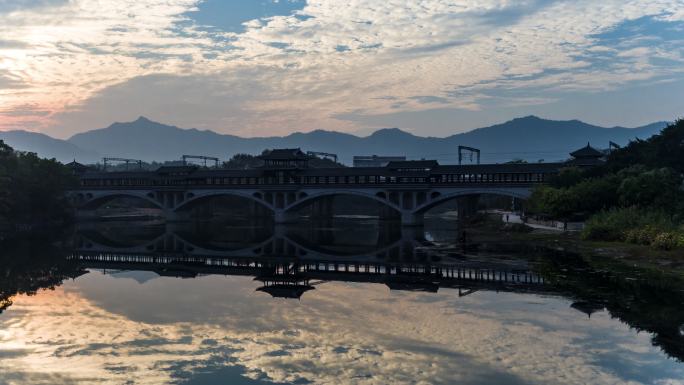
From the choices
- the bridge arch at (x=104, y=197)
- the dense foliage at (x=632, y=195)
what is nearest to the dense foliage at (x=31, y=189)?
the bridge arch at (x=104, y=197)

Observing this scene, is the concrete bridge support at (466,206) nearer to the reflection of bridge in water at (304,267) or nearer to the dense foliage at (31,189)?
the reflection of bridge in water at (304,267)

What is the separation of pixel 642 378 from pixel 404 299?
1422 centimetres

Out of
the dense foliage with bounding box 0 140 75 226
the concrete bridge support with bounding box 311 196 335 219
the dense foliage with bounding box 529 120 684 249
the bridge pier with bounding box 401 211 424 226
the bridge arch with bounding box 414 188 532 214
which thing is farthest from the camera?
the concrete bridge support with bounding box 311 196 335 219

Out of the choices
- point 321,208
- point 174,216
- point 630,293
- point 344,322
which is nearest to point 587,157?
point 321,208

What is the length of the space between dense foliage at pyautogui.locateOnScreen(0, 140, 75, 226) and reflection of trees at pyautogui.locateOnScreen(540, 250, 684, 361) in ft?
239

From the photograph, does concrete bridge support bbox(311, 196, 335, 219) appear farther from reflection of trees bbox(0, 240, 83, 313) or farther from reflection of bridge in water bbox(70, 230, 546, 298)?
reflection of trees bbox(0, 240, 83, 313)

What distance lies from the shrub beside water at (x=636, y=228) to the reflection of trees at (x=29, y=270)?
4214cm

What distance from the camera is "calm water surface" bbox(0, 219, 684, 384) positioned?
61.2 feet

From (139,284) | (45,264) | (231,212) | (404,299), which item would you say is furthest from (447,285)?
(231,212)

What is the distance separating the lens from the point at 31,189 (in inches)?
3442

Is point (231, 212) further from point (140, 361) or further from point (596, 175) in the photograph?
point (140, 361)

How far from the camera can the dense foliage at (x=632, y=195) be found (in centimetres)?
4738

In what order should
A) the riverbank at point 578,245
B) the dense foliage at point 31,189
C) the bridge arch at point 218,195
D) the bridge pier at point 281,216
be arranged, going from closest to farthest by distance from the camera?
1. the riverbank at point 578,245
2. the dense foliage at point 31,189
3. the bridge pier at point 281,216
4. the bridge arch at point 218,195

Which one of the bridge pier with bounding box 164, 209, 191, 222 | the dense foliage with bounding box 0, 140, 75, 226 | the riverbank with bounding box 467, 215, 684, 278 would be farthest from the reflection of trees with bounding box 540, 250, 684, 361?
the bridge pier with bounding box 164, 209, 191, 222
